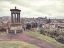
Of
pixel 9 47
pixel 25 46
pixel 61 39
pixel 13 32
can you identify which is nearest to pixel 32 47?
pixel 25 46

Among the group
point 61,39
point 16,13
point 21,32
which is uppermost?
point 16,13

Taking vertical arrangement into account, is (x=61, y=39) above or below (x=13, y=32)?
below

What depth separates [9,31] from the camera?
23.0 meters

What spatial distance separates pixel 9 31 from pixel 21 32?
7.84 ft

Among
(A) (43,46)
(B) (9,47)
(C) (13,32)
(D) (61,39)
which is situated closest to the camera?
(B) (9,47)

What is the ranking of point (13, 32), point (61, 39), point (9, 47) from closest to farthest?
point (9, 47)
point (13, 32)
point (61, 39)

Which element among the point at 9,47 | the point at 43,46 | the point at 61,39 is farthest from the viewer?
the point at 61,39

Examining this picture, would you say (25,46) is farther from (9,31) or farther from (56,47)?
(9,31)

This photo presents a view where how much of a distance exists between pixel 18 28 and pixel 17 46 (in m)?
9.32

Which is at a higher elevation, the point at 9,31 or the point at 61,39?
the point at 9,31

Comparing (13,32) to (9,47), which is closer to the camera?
(9,47)

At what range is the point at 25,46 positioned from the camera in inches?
600

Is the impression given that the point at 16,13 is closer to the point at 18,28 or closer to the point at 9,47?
the point at 18,28

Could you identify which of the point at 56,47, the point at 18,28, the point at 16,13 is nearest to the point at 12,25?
the point at 18,28
